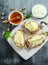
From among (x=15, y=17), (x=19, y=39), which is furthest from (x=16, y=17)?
(x=19, y=39)

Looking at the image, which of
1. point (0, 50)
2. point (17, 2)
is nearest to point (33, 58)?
point (0, 50)

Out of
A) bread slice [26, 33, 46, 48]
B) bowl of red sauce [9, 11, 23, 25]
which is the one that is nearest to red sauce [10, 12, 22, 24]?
bowl of red sauce [9, 11, 23, 25]

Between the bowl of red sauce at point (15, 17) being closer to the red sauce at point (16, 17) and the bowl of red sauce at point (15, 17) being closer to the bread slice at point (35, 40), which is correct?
the red sauce at point (16, 17)

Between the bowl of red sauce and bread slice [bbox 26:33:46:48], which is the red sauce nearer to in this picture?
the bowl of red sauce

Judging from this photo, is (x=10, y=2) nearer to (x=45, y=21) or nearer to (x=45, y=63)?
(x=45, y=21)

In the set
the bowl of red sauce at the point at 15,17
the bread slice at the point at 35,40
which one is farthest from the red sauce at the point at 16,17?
the bread slice at the point at 35,40

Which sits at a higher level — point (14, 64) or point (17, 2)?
point (17, 2)
